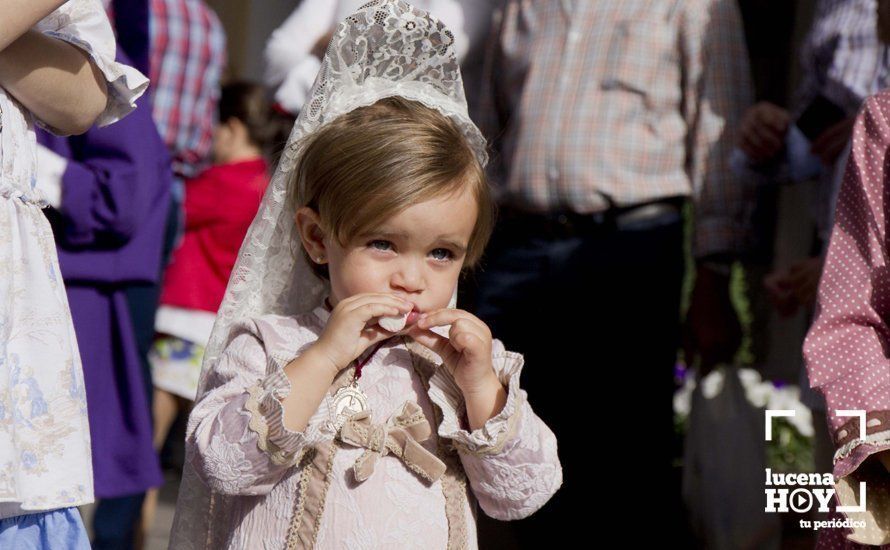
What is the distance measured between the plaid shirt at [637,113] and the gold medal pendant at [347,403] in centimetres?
167

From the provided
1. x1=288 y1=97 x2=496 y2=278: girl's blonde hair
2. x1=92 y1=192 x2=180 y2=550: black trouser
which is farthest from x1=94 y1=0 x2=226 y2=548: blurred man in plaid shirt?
x1=288 y1=97 x2=496 y2=278: girl's blonde hair

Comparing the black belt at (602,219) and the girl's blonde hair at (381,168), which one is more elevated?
the girl's blonde hair at (381,168)

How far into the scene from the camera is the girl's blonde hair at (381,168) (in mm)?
2543

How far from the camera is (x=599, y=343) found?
4.16 m

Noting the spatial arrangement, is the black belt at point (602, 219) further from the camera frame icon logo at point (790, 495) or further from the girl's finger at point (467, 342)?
the girl's finger at point (467, 342)

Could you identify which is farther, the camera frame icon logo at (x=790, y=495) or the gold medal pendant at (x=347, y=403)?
the camera frame icon logo at (x=790, y=495)

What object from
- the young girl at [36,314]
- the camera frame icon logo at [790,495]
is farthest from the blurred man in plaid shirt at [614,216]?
the young girl at [36,314]

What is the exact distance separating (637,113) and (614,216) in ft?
1.09

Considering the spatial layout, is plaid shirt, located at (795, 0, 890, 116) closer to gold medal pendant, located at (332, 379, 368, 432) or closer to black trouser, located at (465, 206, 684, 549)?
black trouser, located at (465, 206, 684, 549)

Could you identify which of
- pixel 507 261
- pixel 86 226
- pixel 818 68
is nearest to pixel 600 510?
pixel 507 261

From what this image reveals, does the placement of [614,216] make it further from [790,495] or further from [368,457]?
[368,457]

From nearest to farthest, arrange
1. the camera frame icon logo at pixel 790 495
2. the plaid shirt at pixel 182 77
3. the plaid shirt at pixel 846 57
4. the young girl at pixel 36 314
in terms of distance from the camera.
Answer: the young girl at pixel 36 314 < the camera frame icon logo at pixel 790 495 < the plaid shirt at pixel 846 57 < the plaid shirt at pixel 182 77

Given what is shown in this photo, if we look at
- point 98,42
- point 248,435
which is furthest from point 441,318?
point 98,42

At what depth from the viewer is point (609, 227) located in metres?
4.11
